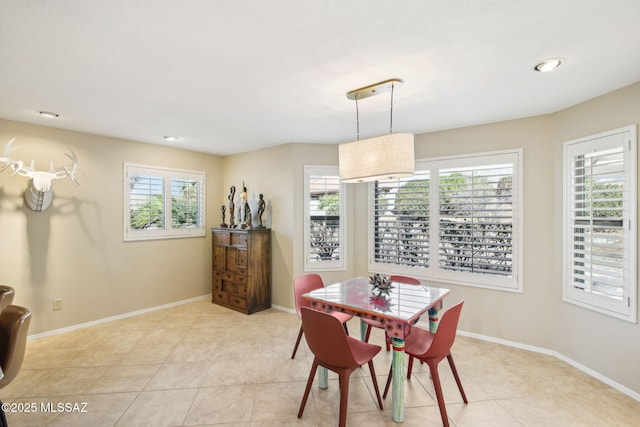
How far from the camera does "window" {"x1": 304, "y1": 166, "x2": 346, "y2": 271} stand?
4.39m

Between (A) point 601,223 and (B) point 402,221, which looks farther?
(B) point 402,221

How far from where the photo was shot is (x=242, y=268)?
4.44 m

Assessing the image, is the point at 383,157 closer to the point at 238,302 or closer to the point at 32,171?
the point at 238,302

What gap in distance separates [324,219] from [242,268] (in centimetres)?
144

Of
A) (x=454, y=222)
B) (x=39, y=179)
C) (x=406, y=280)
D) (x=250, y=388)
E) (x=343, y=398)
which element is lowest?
(x=250, y=388)

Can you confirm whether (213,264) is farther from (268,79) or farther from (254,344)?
(268,79)

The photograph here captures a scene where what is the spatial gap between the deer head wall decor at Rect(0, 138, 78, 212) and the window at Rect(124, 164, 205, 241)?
815 millimetres

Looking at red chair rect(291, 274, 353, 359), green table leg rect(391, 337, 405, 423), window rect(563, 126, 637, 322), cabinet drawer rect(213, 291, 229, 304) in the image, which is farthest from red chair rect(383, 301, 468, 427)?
cabinet drawer rect(213, 291, 229, 304)


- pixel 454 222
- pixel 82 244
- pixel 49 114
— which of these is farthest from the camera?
pixel 82 244

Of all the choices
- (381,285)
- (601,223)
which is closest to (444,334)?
(381,285)

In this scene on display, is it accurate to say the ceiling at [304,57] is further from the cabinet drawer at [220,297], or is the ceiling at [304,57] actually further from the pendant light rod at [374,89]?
the cabinet drawer at [220,297]

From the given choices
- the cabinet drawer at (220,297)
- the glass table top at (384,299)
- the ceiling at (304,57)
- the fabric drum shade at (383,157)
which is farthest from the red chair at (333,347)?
the cabinet drawer at (220,297)

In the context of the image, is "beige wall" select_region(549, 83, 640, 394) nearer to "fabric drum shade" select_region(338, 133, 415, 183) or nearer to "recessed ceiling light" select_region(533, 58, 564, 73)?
"recessed ceiling light" select_region(533, 58, 564, 73)

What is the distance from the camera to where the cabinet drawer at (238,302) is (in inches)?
172
